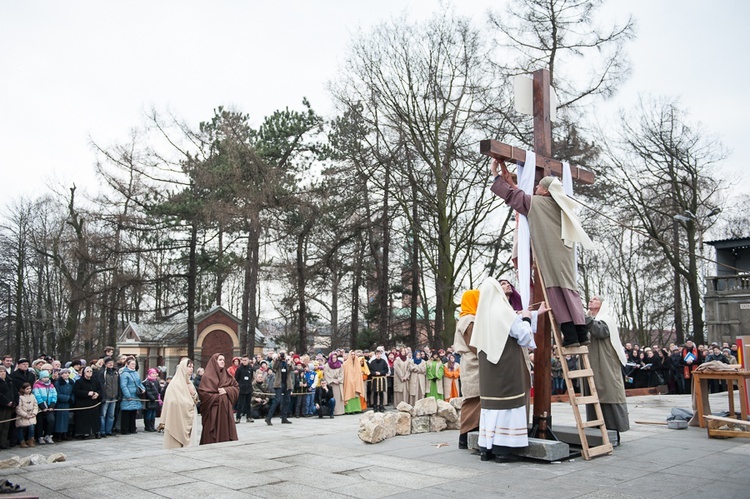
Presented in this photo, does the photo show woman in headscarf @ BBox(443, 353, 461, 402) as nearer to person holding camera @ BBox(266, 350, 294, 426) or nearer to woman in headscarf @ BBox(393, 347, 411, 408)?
woman in headscarf @ BBox(393, 347, 411, 408)

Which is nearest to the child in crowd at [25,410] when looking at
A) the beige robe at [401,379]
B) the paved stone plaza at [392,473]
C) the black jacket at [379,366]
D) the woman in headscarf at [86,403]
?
the woman in headscarf at [86,403]

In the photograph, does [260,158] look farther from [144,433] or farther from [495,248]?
[144,433]

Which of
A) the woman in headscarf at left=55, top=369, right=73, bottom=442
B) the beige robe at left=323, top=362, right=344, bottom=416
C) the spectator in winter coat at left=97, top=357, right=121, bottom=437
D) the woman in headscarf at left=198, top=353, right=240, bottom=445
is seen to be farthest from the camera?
the beige robe at left=323, top=362, right=344, bottom=416

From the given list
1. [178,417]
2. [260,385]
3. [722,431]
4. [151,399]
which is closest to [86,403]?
[151,399]

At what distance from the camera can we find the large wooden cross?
7.02m

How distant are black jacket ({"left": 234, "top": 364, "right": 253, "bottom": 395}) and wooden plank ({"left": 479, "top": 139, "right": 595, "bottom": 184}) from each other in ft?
35.0

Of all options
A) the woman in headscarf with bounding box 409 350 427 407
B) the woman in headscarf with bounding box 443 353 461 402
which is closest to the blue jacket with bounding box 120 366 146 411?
the woman in headscarf with bounding box 409 350 427 407

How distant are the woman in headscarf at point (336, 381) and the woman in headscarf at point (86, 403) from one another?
6.14 metres

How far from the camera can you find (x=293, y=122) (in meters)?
29.0

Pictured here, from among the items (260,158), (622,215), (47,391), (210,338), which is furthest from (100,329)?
(622,215)

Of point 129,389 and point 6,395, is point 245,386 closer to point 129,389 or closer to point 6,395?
point 129,389

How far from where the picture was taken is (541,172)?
7.66 m

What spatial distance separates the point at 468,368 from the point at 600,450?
1.79m

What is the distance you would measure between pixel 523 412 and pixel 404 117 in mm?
19735
